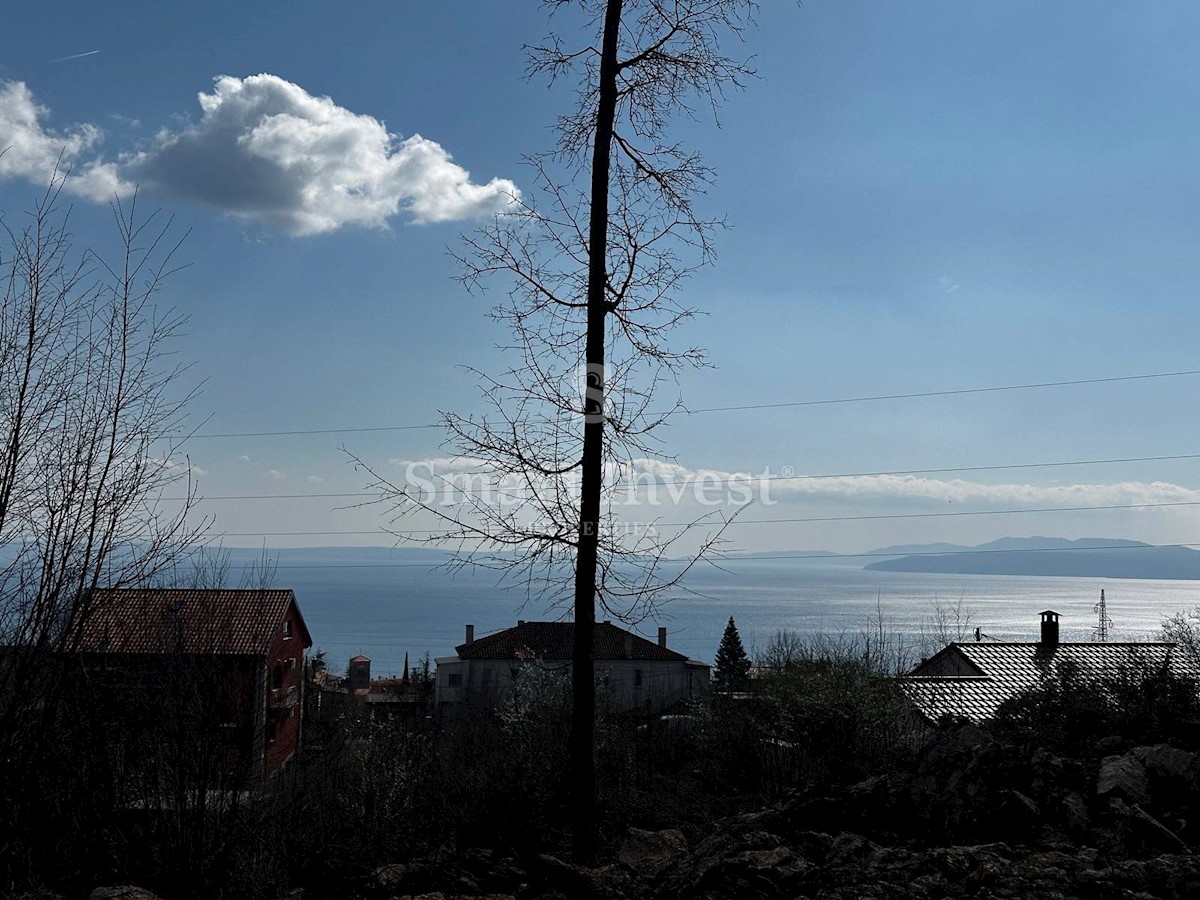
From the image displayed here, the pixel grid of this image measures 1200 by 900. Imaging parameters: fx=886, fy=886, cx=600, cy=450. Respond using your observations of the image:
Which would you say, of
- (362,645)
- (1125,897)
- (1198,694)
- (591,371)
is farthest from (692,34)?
(362,645)

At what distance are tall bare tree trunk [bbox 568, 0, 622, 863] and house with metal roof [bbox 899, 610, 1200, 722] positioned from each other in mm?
9096

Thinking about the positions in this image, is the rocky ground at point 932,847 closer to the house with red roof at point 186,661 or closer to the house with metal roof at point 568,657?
the house with red roof at point 186,661

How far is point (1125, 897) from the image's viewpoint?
442 centimetres

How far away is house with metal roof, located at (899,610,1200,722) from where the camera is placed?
13.3 m

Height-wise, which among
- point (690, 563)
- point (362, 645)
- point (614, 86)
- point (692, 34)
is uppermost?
point (692, 34)

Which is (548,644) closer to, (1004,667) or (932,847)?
(1004,667)

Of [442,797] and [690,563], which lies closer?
[690,563]

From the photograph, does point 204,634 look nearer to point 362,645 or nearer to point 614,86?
point 614,86

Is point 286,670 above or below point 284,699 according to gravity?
below

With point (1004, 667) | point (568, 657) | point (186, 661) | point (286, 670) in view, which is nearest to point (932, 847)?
point (186, 661)

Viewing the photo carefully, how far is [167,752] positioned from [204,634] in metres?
1.63

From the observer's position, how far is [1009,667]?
71.6 ft

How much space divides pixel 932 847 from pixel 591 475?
3.62 metres

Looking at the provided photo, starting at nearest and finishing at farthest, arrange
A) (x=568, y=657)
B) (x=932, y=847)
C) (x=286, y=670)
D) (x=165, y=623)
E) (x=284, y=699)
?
(x=932, y=847) < (x=165, y=623) < (x=284, y=699) < (x=286, y=670) < (x=568, y=657)
